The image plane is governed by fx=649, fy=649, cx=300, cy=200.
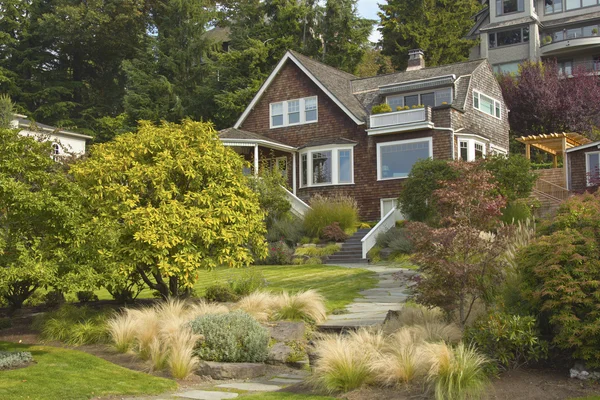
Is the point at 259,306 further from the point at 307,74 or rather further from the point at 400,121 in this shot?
the point at 307,74

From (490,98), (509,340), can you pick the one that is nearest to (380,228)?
(490,98)

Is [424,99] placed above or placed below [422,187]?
above

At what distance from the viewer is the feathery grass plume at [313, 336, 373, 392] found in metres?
7.60

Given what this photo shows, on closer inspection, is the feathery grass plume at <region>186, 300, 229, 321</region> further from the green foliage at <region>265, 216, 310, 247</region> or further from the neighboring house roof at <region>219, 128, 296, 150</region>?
the neighboring house roof at <region>219, 128, 296, 150</region>

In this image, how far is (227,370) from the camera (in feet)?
29.1

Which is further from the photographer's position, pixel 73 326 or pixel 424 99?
pixel 424 99

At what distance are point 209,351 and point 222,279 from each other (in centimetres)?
768

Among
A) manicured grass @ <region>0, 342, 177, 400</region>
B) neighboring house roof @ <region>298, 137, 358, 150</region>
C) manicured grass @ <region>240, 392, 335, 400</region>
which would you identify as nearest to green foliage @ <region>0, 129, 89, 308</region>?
manicured grass @ <region>0, 342, 177, 400</region>

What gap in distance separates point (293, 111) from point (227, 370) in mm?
23686

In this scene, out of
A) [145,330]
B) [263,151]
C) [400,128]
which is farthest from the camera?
[263,151]

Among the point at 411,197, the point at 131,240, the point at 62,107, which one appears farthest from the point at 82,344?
the point at 62,107

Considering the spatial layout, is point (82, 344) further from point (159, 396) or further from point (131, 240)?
point (159, 396)

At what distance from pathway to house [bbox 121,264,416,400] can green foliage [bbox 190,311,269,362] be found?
46 cm

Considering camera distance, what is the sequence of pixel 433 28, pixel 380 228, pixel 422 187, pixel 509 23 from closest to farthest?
pixel 422 187 → pixel 380 228 → pixel 433 28 → pixel 509 23
